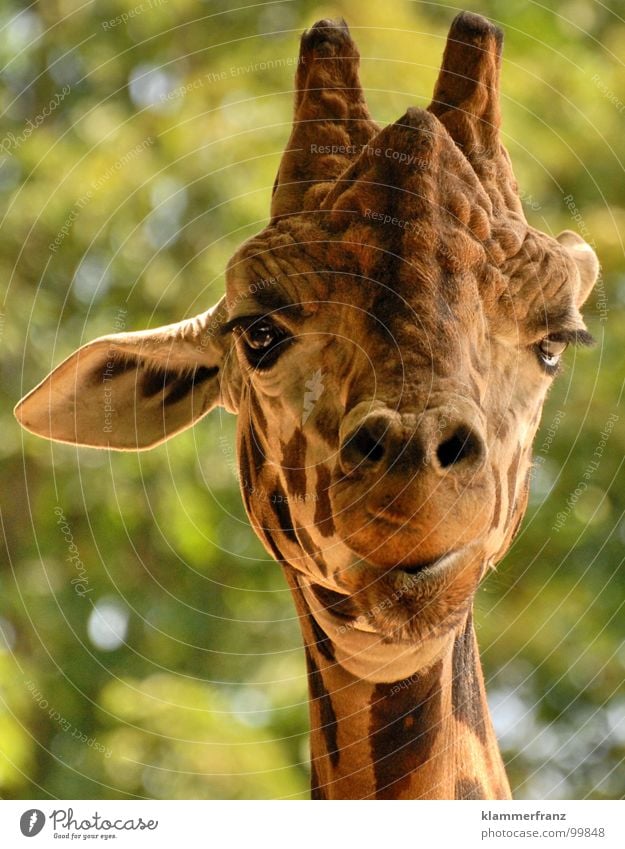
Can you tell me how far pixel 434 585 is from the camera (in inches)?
135

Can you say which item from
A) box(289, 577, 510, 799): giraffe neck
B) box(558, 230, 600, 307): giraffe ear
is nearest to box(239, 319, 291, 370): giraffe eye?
box(289, 577, 510, 799): giraffe neck

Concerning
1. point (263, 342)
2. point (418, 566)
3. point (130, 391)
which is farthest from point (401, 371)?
point (130, 391)

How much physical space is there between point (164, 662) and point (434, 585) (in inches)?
281

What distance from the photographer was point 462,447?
3.32m

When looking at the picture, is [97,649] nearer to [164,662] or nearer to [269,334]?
[164,662]

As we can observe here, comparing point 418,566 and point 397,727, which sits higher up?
point 418,566

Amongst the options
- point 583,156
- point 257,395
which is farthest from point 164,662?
point 257,395

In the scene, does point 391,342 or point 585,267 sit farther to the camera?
point 585,267

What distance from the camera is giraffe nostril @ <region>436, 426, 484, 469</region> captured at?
3.31 metres

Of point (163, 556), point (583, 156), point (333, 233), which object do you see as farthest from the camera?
point (163, 556)

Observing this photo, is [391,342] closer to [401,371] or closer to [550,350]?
[401,371]
